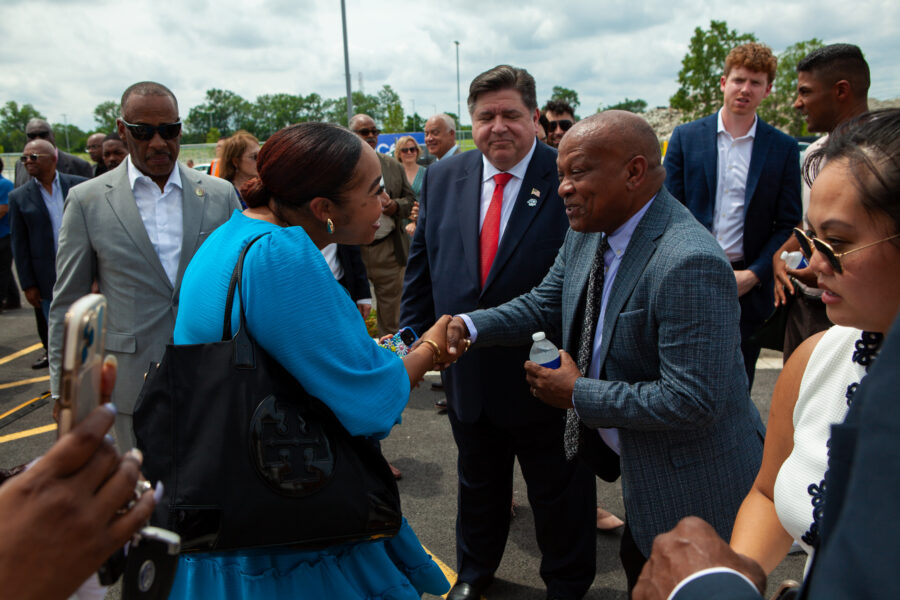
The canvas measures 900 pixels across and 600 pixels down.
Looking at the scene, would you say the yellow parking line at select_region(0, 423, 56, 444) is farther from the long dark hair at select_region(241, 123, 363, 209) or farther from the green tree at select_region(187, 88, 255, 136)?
the green tree at select_region(187, 88, 255, 136)

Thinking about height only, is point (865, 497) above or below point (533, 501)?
above

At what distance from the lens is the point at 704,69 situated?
35.7 meters

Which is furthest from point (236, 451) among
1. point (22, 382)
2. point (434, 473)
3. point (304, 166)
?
point (22, 382)

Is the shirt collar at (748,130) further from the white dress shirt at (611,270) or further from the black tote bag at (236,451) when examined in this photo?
the black tote bag at (236,451)

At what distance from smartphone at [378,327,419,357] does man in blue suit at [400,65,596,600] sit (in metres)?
0.22

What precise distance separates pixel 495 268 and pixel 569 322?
0.60 meters

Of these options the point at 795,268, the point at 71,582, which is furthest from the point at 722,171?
the point at 71,582

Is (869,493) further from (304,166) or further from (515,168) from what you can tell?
(515,168)

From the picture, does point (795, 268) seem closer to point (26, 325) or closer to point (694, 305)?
point (694, 305)

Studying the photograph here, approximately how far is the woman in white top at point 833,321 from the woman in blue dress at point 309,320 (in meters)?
0.99

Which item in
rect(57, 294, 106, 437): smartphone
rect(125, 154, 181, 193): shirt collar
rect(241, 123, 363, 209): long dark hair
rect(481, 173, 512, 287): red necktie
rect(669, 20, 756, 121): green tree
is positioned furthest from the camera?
rect(669, 20, 756, 121): green tree

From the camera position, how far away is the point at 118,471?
2.80ft

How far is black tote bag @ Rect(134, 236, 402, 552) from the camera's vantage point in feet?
5.02

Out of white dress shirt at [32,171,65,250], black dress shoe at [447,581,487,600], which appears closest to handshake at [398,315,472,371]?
black dress shoe at [447,581,487,600]
